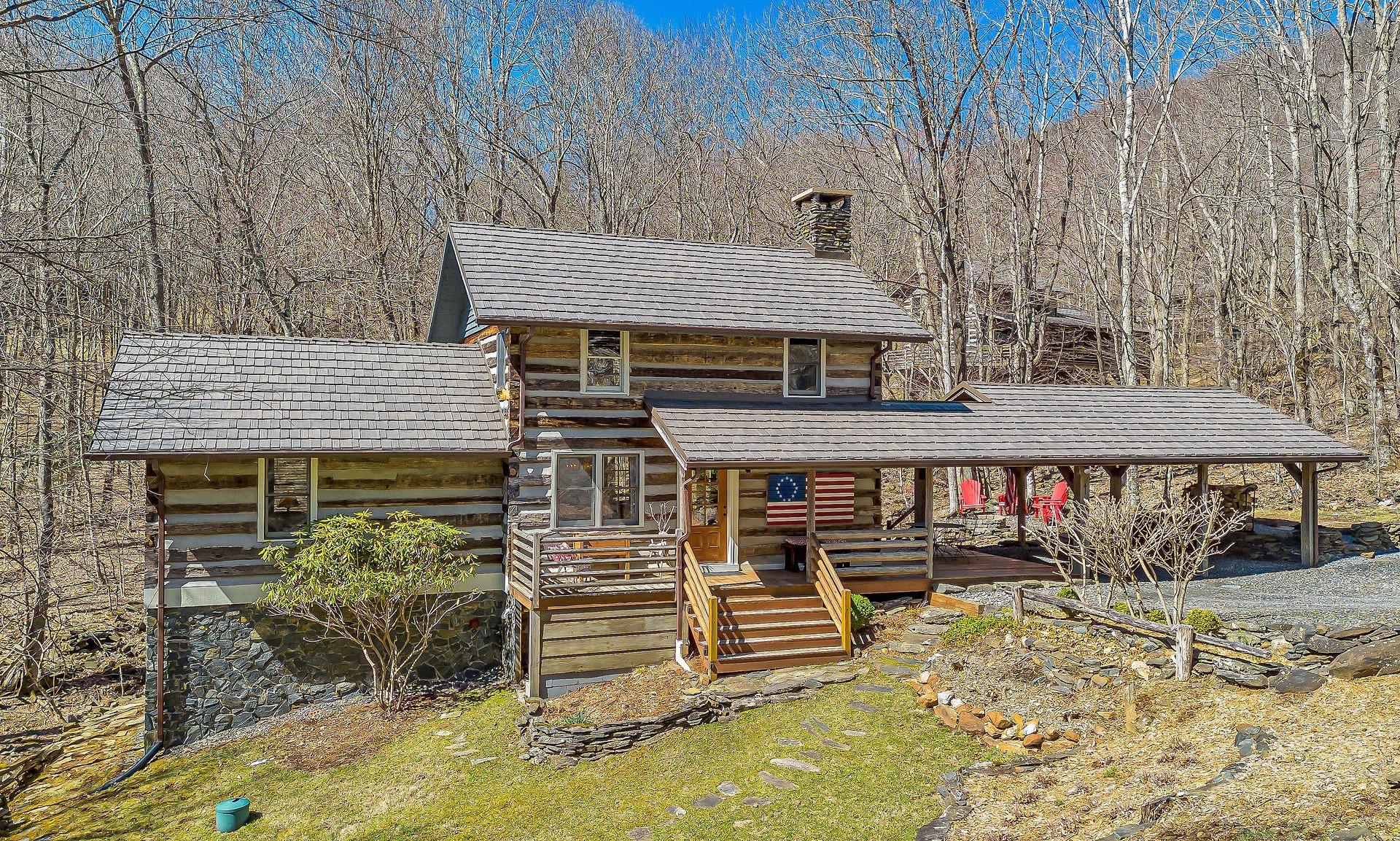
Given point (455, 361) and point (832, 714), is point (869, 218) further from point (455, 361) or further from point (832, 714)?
Result: point (832, 714)

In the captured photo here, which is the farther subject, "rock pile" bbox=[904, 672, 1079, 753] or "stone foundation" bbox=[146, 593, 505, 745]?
"stone foundation" bbox=[146, 593, 505, 745]

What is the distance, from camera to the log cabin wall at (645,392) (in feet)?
50.2

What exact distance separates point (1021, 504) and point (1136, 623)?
23.5ft

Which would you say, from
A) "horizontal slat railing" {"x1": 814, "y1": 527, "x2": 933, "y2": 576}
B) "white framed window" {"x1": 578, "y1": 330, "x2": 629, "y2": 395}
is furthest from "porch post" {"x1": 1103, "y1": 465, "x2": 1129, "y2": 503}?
"white framed window" {"x1": 578, "y1": 330, "x2": 629, "y2": 395}

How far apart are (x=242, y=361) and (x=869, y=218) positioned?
24.8 meters

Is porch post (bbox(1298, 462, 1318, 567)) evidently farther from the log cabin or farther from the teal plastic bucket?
the teal plastic bucket

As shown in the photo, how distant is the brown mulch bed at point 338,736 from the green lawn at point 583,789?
0.21 meters

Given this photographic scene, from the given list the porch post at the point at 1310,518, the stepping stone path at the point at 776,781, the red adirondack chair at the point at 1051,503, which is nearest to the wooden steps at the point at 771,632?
the stepping stone path at the point at 776,781

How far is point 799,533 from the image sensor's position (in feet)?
→ 55.1

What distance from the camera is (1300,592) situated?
50.4 feet

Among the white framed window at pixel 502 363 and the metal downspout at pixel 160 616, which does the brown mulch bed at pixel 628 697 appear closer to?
the white framed window at pixel 502 363

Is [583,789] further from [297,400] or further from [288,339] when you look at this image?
[288,339]

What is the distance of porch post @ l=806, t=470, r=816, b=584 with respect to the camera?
15352mm

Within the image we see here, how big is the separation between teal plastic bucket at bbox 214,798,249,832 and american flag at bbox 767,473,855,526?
9.55 m
